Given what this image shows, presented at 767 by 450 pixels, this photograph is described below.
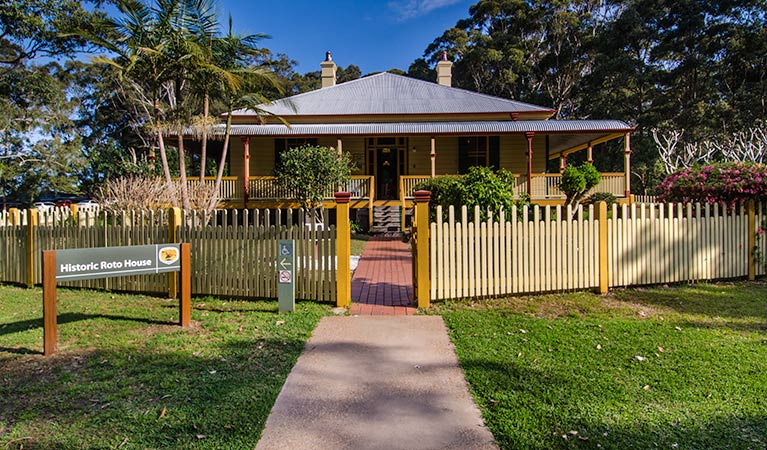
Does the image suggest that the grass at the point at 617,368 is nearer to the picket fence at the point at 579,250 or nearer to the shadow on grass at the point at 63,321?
the picket fence at the point at 579,250

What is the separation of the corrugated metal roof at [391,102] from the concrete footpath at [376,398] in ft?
50.4

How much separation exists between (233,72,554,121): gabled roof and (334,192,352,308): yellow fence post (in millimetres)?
13621

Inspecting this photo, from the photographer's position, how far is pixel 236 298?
22.0ft

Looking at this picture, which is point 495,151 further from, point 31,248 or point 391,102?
point 31,248

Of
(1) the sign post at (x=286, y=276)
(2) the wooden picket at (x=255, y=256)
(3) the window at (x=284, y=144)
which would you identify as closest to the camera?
(1) the sign post at (x=286, y=276)

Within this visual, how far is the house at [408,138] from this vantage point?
16.9 m

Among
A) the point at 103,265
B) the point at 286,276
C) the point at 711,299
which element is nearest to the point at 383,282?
the point at 286,276

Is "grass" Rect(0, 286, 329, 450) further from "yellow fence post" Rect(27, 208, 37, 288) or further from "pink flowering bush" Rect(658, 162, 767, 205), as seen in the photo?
"pink flowering bush" Rect(658, 162, 767, 205)

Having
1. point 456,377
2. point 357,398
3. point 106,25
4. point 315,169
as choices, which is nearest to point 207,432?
point 357,398

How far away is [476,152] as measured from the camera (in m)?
19.4

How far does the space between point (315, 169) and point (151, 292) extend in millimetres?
8979

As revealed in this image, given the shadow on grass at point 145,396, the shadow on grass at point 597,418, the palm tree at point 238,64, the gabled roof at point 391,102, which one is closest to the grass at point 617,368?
the shadow on grass at point 597,418

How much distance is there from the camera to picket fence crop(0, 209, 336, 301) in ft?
20.8

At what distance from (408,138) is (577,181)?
7691mm
